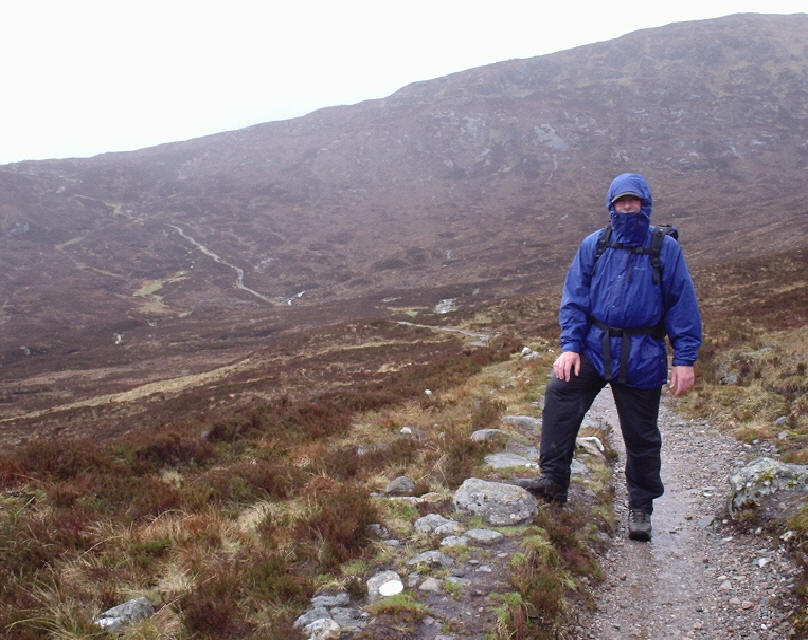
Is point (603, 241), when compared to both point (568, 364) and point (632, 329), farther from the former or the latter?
point (568, 364)

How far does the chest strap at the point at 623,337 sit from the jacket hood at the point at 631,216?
30.4 inches

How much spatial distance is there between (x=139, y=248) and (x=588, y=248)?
349 ft

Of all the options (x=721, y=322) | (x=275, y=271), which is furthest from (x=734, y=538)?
(x=275, y=271)

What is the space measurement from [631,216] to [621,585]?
10.3ft

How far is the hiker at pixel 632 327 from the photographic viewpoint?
4523mm

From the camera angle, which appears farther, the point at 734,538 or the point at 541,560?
the point at 734,538

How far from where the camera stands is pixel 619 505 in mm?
5934

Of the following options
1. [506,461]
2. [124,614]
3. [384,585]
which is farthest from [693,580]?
A: [124,614]

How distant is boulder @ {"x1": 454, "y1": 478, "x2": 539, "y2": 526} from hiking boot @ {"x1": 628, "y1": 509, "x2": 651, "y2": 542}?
92cm

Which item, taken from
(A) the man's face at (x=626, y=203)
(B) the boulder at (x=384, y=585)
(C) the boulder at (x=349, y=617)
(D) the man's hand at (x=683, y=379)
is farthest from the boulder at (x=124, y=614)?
(A) the man's face at (x=626, y=203)

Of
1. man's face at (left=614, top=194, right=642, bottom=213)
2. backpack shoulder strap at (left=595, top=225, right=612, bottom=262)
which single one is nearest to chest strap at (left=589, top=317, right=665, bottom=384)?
backpack shoulder strap at (left=595, top=225, right=612, bottom=262)

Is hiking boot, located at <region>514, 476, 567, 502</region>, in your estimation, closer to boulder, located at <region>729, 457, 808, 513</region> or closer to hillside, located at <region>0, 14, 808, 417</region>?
boulder, located at <region>729, 457, 808, 513</region>

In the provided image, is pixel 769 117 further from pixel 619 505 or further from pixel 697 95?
pixel 619 505

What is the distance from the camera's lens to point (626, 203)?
4605mm
